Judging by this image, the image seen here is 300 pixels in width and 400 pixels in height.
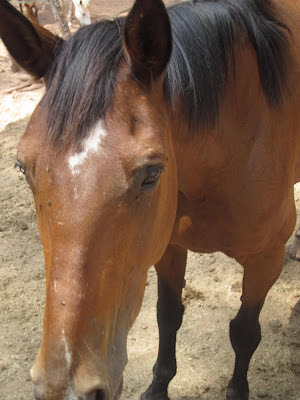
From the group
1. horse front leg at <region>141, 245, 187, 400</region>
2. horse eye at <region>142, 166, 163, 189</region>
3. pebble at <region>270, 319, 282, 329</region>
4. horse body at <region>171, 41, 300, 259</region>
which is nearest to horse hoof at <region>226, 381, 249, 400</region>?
horse front leg at <region>141, 245, 187, 400</region>

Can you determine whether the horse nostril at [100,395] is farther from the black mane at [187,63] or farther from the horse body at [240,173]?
the horse body at [240,173]

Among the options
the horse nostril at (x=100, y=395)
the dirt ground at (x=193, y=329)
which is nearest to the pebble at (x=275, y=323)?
the dirt ground at (x=193, y=329)

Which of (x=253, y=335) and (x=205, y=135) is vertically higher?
(x=205, y=135)

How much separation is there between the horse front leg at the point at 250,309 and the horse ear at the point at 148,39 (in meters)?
1.27

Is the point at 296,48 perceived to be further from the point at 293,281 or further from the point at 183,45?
the point at 293,281

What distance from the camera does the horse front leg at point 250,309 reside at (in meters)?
2.69

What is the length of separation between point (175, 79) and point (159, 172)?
1.35ft

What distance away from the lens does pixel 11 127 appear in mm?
6641

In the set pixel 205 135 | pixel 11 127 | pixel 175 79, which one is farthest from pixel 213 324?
pixel 11 127

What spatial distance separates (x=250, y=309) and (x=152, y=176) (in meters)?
1.42

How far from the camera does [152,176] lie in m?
1.67

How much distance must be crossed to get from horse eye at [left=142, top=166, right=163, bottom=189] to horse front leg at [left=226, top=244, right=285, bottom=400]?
1159 millimetres

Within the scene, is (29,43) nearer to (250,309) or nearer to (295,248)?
(250,309)

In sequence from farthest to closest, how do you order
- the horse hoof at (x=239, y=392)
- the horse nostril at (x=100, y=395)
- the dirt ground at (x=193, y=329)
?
the dirt ground at (x=193, y=329), the horse hoof at (x=239, y=392), the horse nostril at (x=100, y=395)
